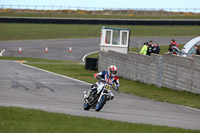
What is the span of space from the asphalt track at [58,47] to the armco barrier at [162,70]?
16492 millimetres

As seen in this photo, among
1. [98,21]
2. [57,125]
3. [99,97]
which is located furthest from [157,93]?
[98,21]

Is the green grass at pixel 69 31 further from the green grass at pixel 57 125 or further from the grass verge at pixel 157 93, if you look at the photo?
the green grass at pixel 57 125

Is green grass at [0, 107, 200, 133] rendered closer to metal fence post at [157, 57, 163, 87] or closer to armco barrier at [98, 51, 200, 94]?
armco barrier at [98, 51, 200, 94]

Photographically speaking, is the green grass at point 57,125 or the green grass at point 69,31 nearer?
the green grass at point 57,125

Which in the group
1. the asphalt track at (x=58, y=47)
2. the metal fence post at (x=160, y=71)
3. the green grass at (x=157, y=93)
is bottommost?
the asphalt track at (x=58, y=47)

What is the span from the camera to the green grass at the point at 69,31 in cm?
6656

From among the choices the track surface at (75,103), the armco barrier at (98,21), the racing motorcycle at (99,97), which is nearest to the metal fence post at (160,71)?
the track surface at (75,103)

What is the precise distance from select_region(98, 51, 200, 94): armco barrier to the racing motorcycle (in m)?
7.26

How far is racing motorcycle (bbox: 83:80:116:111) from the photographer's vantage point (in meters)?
14.6

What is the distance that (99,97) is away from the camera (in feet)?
48.9

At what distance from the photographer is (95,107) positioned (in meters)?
15.2

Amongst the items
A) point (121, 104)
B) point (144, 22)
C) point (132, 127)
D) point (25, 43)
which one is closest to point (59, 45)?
point (25, 43)

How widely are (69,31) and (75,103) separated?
55.3m

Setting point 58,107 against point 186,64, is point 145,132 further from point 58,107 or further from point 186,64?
point 186,64
